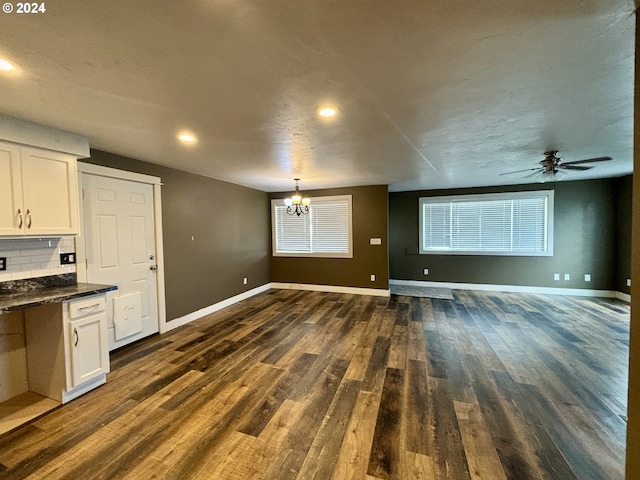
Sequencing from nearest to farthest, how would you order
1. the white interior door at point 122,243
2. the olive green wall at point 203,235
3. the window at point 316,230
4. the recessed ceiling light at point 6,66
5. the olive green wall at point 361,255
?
1. the recessed ceiling light at point 6,66
2. the white interior door at point 122,243
3. the olive green wall at point 203,235
4. the olive green wall at point 361,255
5. the window at point 316,230

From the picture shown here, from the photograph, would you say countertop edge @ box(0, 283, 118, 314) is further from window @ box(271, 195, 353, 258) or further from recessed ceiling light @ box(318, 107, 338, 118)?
window @ box(271, 195, 353, 258)

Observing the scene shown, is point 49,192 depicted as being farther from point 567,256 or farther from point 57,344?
point 567,256

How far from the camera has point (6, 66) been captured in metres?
1.51

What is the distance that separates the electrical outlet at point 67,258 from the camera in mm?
2817

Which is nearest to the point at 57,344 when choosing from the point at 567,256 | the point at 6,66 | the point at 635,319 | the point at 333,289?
the point at 6,66

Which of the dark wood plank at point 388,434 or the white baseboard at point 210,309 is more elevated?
the white baseboard at point 210,309

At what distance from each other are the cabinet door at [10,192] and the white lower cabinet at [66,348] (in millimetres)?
730

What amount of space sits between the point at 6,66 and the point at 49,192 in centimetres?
130

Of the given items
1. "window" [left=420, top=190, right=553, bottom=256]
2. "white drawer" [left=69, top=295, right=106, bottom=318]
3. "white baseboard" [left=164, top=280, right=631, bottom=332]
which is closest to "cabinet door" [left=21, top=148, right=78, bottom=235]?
"white drawer" [left=69, top=295, right=106, bottom=318]

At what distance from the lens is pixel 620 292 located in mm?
5395

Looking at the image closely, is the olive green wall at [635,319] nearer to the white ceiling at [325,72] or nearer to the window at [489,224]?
the white ceiling at [325,72]

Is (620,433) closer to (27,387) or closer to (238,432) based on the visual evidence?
(238,432)

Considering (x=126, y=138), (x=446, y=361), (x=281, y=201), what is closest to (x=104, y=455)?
(x=126, y=138)

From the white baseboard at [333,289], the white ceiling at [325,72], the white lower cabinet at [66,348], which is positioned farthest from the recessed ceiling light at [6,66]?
the white baseboard at [333,289]
